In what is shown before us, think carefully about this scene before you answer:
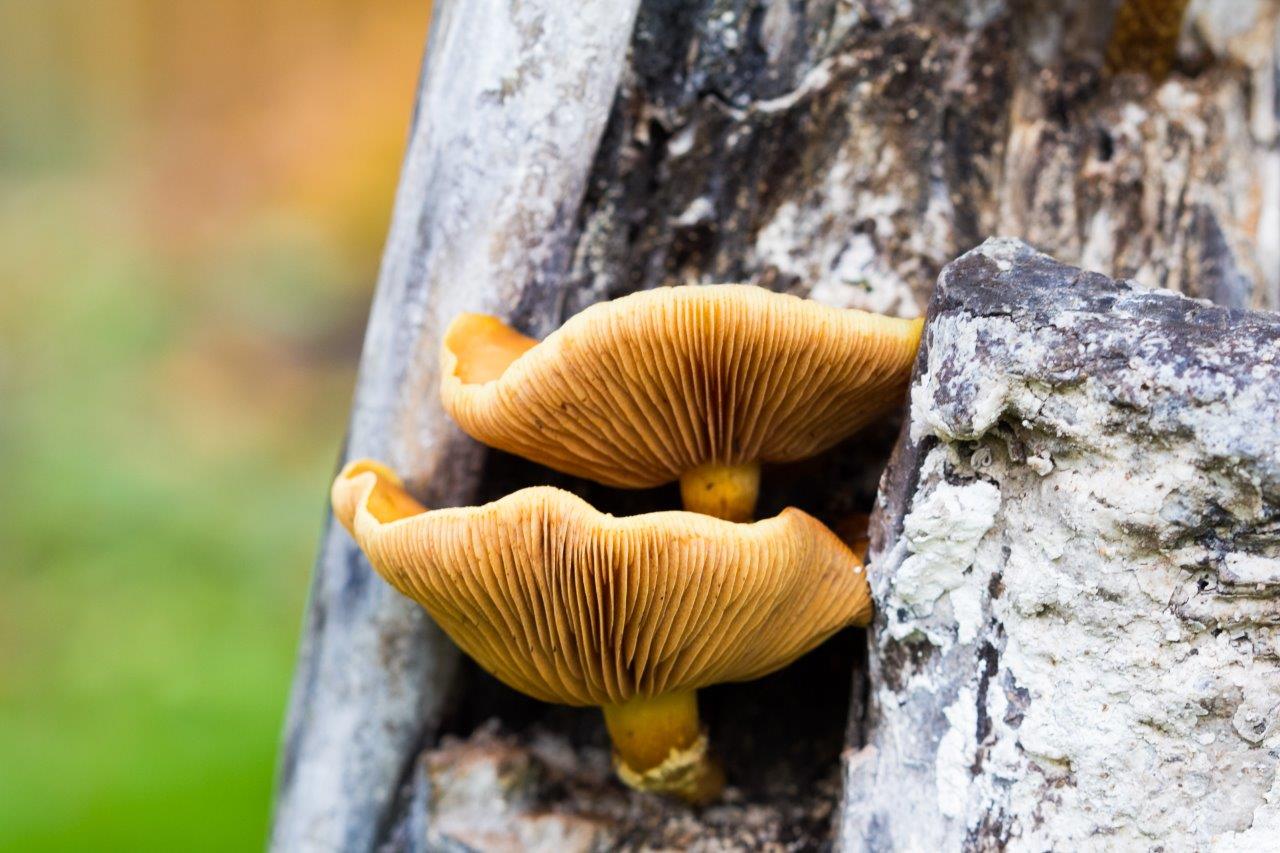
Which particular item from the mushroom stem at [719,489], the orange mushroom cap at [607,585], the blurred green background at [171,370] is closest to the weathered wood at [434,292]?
the orange mushroom cap at [607,585]

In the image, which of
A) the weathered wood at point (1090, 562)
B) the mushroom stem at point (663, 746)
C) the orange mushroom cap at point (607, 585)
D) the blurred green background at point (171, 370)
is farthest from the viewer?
the blurred green background at point (171, 370)

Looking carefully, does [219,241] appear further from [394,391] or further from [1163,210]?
[1163,210]

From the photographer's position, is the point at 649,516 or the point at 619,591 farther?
the point at 619,591

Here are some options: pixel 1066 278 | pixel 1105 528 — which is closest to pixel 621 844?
pixel 1105 528

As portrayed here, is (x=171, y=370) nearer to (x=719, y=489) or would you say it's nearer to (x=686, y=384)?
(x=719, y=489)

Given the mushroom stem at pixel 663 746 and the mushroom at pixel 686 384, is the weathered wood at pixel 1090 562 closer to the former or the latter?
the mushroom at pixel 686 384

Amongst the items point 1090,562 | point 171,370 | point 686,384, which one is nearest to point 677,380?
point 686,384

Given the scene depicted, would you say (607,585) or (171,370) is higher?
(607,585)
